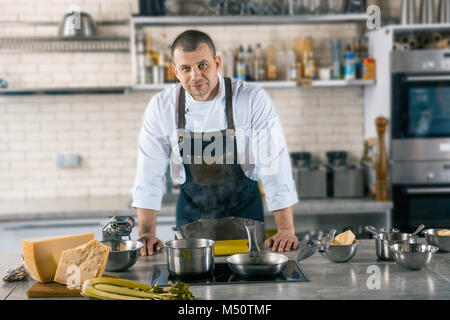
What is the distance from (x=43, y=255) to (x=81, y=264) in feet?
0.48

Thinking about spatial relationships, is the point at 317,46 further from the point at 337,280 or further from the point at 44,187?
the point at 337,280

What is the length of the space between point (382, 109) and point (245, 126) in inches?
77.6

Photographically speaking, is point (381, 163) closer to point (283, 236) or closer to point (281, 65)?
point (281, 65)

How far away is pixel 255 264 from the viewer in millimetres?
2053

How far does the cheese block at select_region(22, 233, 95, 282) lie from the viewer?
6.33 ft

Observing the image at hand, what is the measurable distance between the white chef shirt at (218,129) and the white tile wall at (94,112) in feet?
6.57

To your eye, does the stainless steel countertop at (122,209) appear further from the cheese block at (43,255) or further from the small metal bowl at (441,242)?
the cheese block at (43,255)

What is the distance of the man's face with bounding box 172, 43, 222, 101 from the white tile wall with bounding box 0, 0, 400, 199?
7.42 feet

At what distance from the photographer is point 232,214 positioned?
312 centimetres

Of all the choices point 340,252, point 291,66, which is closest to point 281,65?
point 291,66

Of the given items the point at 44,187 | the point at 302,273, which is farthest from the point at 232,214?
the point at 44,187

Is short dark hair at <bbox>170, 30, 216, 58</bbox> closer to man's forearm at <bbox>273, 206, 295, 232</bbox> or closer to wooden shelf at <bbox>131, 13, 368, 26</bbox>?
man's forearm at <bbox>273, 206, 295, 232</bbox>

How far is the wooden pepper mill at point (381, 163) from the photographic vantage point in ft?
14.2

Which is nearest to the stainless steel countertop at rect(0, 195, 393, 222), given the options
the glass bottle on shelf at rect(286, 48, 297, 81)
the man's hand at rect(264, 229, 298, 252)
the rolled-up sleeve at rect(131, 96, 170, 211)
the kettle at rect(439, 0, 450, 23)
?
the glass bottle on shelf at rect(286, 48, 297, 81)
